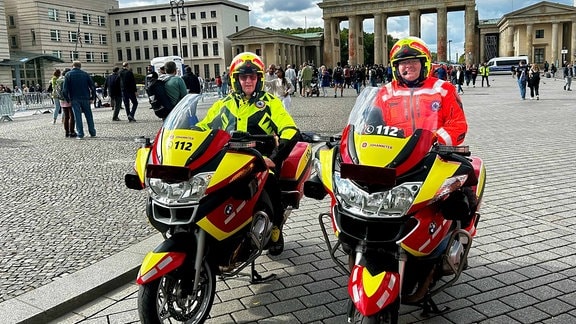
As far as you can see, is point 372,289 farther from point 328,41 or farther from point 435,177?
point 328,41

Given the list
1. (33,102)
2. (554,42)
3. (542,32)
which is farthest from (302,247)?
(542,32)

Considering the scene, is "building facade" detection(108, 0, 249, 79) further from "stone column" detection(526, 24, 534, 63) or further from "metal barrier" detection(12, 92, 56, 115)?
"metal barrier" detection(12, 92, 56, 115)

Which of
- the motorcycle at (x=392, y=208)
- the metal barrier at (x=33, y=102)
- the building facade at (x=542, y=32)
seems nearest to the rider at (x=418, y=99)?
the motorcycle at (x=392, y=208)

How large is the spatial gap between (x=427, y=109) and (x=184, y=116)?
166 centimetres

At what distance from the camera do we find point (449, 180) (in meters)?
3.20

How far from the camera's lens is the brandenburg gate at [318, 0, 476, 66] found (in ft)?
273

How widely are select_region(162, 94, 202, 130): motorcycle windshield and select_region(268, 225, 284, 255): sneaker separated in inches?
49.8

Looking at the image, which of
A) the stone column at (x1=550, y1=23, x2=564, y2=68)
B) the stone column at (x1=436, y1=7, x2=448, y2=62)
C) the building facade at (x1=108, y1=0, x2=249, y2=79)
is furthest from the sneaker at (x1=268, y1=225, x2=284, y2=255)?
the building facade at (x1=108, y1=0, x2=249, y2=79)

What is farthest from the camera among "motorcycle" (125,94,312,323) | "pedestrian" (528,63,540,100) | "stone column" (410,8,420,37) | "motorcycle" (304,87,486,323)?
"stone column" (410,8,420,37)

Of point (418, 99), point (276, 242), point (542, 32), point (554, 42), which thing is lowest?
point (276, 242)

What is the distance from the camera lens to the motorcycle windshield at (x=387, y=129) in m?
3.11

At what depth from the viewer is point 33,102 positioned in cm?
3216

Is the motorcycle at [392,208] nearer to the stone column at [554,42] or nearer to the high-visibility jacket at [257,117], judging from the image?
the high-visibility jacket at [257,117]

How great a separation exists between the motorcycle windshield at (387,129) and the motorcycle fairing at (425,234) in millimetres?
355
